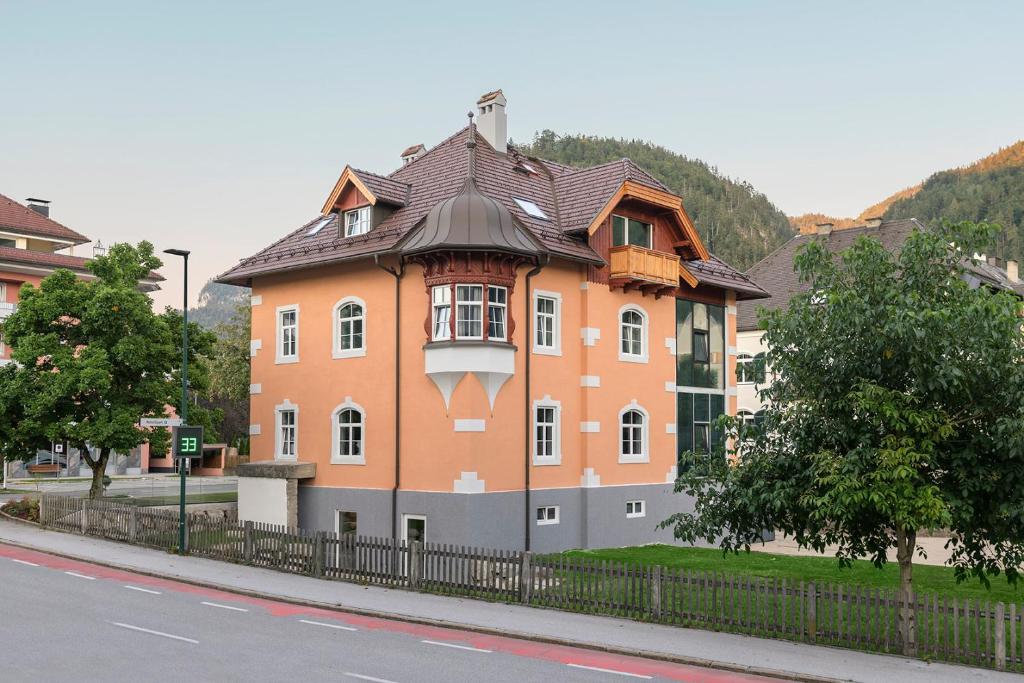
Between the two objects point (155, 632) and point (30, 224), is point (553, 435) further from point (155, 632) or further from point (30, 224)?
point (30, 224)

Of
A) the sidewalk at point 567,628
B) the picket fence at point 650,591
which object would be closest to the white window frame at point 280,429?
the picket fence at point 650,591

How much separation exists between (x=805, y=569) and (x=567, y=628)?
10737mm

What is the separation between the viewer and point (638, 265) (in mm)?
28734

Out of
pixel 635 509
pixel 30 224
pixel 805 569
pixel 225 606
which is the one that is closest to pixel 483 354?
pixel 635 509

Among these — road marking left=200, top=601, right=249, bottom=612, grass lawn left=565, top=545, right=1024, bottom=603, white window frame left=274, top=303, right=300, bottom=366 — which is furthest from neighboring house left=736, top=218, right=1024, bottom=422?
road marking left=200, top=601, right=249, bottom=612

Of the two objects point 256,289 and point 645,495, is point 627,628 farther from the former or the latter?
point 256,289

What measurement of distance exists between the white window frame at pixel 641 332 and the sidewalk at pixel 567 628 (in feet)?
37.9

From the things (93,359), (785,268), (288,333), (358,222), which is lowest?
(93,359)

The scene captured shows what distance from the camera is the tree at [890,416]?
14164 millimetres

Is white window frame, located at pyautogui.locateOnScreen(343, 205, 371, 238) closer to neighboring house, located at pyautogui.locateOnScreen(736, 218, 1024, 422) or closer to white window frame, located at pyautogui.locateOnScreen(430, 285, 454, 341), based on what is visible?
white window frame, located at pyautogui.locateOnScreen(430, 285, 454, 341)

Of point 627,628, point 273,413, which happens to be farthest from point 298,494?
point 627,628

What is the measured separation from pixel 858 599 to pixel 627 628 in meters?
3.83

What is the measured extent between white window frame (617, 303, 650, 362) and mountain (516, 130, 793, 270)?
97532 mm

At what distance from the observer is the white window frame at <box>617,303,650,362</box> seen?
29500mm
